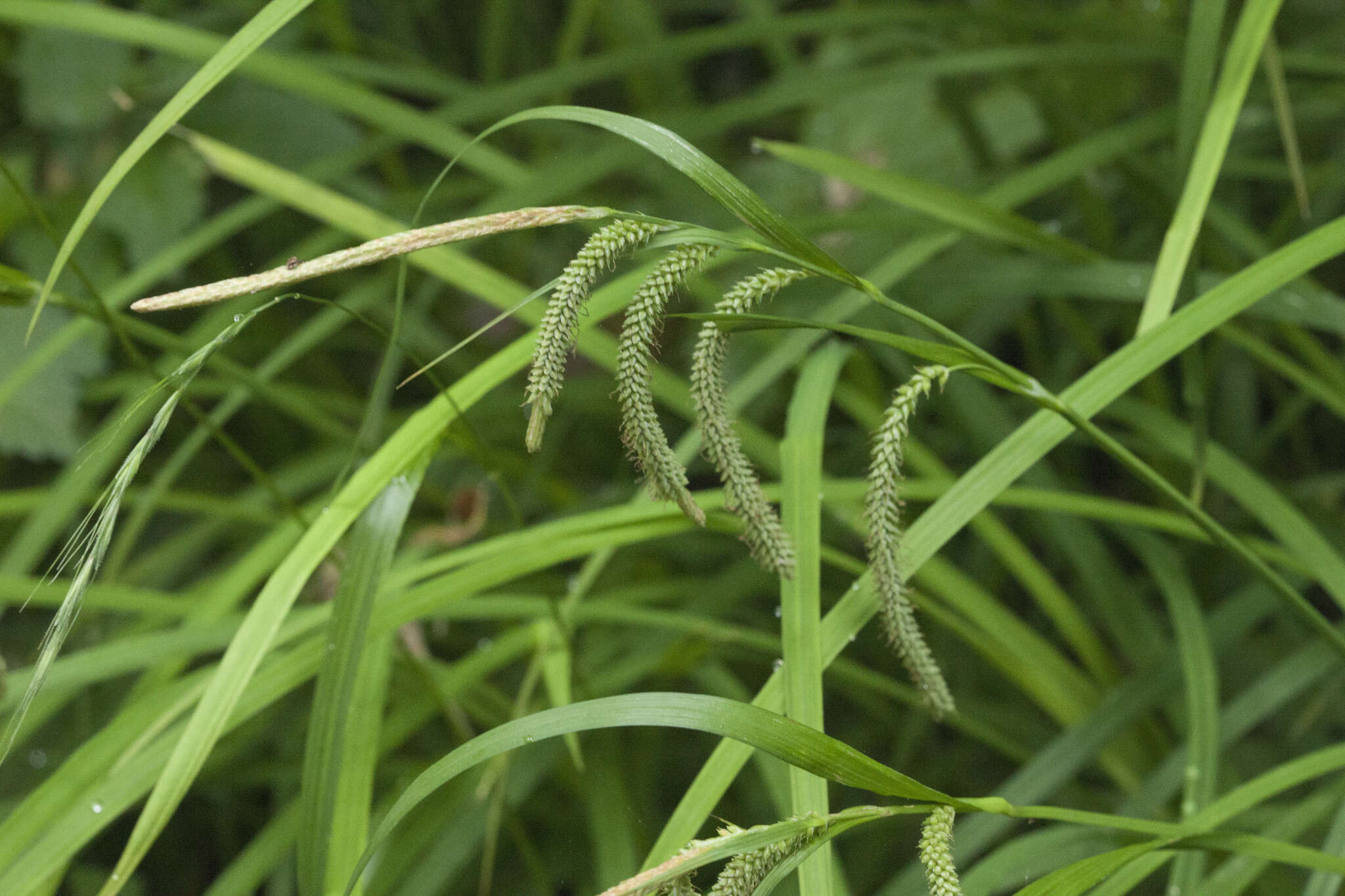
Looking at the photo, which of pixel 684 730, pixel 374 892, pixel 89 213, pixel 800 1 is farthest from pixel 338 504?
pixel 800 1

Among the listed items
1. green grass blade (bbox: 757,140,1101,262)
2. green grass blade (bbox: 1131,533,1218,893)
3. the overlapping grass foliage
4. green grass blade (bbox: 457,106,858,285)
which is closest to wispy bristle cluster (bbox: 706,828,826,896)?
the overlapping grass foliage

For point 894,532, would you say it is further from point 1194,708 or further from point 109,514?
point 1194,708

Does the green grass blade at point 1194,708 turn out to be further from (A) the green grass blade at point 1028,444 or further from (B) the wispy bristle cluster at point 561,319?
(B) the wispy bristle cluster at point 561,319

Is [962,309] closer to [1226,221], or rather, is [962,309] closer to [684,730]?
[1226,221]

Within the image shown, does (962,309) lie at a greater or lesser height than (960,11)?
lesser

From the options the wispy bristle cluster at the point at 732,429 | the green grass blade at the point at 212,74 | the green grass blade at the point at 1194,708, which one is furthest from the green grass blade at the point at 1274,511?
the green grass blade at the point at 212,74

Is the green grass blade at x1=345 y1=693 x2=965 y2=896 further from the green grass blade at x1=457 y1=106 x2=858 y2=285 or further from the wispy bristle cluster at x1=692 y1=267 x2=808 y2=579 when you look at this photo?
the green grass blade at x1=457 y1=106 x2=858 y2=285
